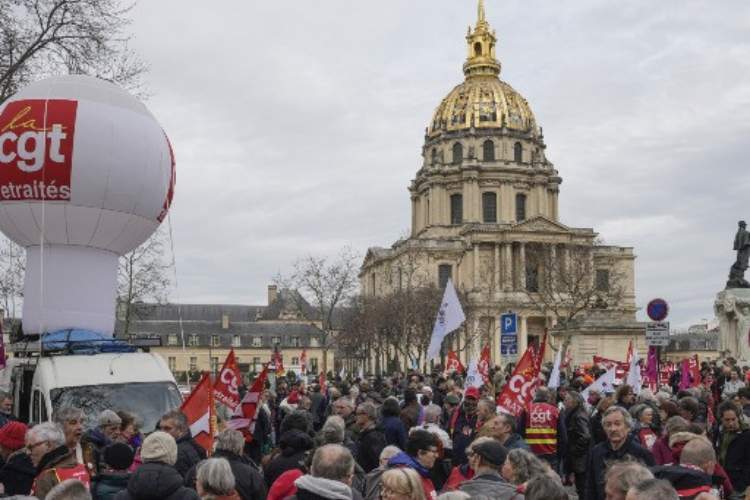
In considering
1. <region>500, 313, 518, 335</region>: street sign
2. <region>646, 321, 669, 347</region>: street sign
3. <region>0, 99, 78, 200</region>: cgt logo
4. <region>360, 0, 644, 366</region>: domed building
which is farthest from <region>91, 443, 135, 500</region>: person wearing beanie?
<region>360, 0, 644, 366</region>: domed building

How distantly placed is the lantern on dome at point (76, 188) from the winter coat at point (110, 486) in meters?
8.15

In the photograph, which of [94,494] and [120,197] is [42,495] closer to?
[94,494]

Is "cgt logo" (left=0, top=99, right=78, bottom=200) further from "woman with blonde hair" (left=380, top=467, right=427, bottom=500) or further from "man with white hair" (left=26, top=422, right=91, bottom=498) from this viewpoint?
"woman with blonde hair" (left=380, top=467, right=427, bottom=500)

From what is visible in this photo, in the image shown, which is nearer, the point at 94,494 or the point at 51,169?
the point at 94,494

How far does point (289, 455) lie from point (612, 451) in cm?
279

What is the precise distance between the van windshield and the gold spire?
4165 inches

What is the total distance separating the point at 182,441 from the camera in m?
8.45

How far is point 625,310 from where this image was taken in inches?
3935

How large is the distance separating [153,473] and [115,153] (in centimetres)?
910

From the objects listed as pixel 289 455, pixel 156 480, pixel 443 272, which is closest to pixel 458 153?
pixel 443 272

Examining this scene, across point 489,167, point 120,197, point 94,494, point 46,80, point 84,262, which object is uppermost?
point 489,167

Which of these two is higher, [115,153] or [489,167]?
[489,167]

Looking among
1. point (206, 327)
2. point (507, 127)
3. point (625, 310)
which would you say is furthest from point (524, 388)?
point (206, 327)

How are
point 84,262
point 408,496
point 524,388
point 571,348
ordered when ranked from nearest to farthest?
1. point 408,496
2. point 524,388
3. point 84,262
4. point 571,348
